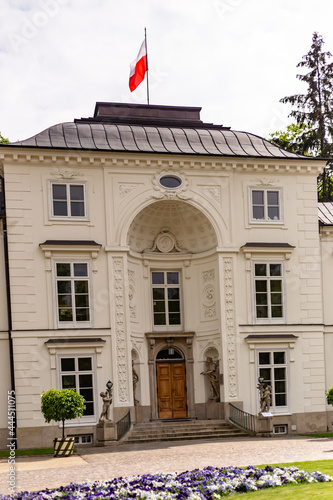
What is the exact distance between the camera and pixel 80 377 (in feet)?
96.1

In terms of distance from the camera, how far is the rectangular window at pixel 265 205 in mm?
31781

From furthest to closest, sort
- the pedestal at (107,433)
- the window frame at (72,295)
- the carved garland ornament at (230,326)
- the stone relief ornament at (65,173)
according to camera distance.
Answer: the carved garland ornament at (230,326)
the stone relief ornament at (65,173)
the window frame at (72,295)
the pedestal at (107,433)

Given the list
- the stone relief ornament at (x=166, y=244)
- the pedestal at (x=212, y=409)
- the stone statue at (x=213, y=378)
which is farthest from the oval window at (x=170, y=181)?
the pedestal at (x=212, y=409)

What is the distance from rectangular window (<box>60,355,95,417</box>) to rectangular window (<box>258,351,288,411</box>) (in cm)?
663

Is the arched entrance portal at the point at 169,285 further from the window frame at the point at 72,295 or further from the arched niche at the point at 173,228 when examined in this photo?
the window frame at the point at 72,295

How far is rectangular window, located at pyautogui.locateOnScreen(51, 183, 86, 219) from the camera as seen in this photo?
98.0 ft

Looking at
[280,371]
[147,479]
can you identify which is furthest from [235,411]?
[147,479]

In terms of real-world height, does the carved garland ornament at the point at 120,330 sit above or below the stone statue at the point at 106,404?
above

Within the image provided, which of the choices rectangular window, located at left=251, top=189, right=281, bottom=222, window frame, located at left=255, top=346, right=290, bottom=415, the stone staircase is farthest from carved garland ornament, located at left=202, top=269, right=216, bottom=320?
the stone staircase

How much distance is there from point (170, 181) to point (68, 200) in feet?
13.3

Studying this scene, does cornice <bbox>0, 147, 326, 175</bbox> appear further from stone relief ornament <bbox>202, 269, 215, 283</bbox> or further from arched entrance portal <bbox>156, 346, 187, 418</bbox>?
arched entrance portal <bbox>156, 346, 187, 418</bbox>

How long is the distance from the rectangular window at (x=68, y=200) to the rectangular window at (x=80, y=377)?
536cm

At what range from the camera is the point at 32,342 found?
2878 cm

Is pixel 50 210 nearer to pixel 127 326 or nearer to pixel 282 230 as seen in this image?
pixel 127 326
